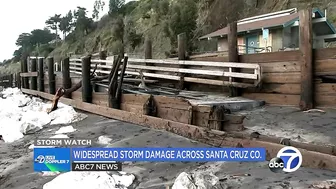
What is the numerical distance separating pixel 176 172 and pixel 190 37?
104ft

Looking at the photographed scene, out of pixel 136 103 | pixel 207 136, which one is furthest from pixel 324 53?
pixel 136 103

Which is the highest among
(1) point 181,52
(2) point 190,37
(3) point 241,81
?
(2) point 190,37

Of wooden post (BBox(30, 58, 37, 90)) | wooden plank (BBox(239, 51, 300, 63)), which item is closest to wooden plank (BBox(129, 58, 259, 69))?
wooden plank (BBox(239, 51, 300, 63))

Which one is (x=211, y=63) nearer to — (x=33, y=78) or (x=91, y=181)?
(x=91, y=181)

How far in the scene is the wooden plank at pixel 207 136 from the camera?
4.32 meters

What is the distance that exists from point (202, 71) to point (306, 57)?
290cm

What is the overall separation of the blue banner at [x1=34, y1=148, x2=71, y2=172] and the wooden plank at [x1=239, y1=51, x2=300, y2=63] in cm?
484

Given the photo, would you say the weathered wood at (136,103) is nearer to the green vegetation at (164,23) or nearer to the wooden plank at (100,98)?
the wooden plank at (100,98)

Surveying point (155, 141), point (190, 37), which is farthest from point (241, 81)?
point (190, 37)

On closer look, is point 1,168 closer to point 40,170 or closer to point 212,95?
point 40,170

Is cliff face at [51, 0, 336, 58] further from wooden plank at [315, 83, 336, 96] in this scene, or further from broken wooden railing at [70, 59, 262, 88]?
wooden plank at [315, 83, 336, 96]

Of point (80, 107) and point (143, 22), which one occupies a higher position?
point (143, 22)

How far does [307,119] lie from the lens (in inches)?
253

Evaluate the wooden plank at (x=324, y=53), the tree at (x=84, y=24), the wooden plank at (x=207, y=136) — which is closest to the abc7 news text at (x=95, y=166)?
the wooden plank at (x=207, y=136)
